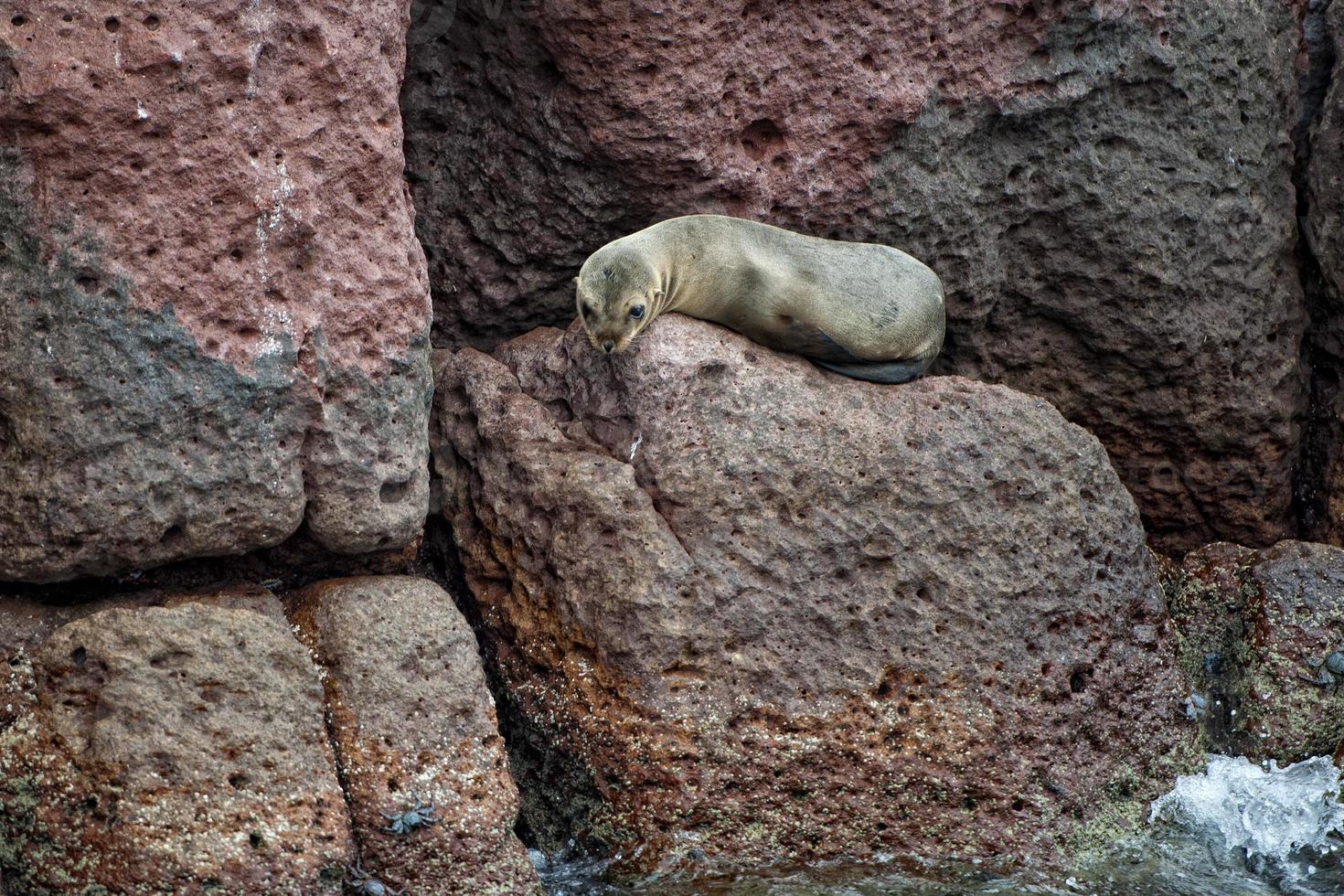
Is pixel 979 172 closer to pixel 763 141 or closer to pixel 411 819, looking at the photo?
pixel 763 141

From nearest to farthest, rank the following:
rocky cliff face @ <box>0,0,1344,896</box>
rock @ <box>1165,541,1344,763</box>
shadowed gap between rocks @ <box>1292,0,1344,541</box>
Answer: rocky cliff face @ <box>0,0,1344,896</box> → rock @ <box>1165,541,1344,763</box> → shadowed gap between rocks @ <box>1292,0,1344,541</box>

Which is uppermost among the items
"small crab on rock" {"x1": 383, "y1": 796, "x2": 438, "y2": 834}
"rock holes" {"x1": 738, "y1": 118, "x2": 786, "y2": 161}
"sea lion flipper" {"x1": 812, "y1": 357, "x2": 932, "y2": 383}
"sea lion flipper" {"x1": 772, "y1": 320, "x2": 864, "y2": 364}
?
"rock holes" {"x1": 738, "y1": 118, "x2": 786, "y2": 161}

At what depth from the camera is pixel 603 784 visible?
15.9ft

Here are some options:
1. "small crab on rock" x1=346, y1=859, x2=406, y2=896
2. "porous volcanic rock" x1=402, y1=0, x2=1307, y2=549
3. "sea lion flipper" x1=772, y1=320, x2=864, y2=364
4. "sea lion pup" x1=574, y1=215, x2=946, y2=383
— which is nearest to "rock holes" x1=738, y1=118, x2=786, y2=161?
"porous volcanic rock" x1=402, y1=0, x2=1307, y2=549

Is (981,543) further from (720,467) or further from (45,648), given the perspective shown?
(45,648)

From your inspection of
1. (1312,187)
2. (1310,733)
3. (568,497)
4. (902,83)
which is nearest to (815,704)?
(568,497)

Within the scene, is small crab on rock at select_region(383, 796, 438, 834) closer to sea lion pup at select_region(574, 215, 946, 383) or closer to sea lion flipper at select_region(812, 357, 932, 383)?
sea lion pup at select_region(574, 215, 946, 383)

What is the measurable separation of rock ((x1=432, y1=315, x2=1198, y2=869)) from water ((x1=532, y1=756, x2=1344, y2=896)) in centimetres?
9

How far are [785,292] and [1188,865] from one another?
7.22ft

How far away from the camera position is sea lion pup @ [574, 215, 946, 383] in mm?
5121

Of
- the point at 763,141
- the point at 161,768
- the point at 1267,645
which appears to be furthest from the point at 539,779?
the point at 1267,645

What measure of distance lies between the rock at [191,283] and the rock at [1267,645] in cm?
300

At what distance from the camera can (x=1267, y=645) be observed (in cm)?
557

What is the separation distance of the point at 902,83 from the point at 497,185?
4.75ft
